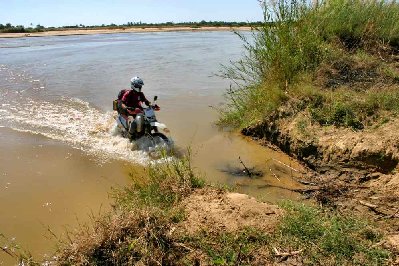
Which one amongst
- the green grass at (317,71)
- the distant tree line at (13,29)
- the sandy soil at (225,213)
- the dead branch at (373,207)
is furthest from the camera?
the distant tree line at (13,29)

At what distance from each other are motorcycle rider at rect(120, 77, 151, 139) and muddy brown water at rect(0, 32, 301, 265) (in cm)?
52

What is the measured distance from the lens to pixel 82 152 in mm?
8094

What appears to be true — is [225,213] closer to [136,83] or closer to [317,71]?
[136,83]

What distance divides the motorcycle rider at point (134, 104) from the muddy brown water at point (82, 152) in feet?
1.71

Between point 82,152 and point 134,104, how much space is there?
1497mm

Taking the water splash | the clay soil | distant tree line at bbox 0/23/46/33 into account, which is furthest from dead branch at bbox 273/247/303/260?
distant tree line at bbox 0/23/46/33

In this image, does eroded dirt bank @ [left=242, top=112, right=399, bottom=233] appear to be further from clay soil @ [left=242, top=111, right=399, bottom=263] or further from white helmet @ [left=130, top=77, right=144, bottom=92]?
white helmet @ [left=130, top=77, right=144, bottom=92]

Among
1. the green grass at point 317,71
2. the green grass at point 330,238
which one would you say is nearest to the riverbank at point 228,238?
the green grass at point 330,238

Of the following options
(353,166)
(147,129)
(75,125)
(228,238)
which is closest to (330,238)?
(228,238)

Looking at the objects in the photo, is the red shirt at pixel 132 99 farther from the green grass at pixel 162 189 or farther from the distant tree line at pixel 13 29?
the distant tree line at pixel 13 29

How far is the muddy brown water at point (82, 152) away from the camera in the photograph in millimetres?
5539

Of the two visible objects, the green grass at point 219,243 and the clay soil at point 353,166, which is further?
the clay soil at point 353,166

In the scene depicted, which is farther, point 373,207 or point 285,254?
point 373,207

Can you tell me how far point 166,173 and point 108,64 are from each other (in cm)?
1681
